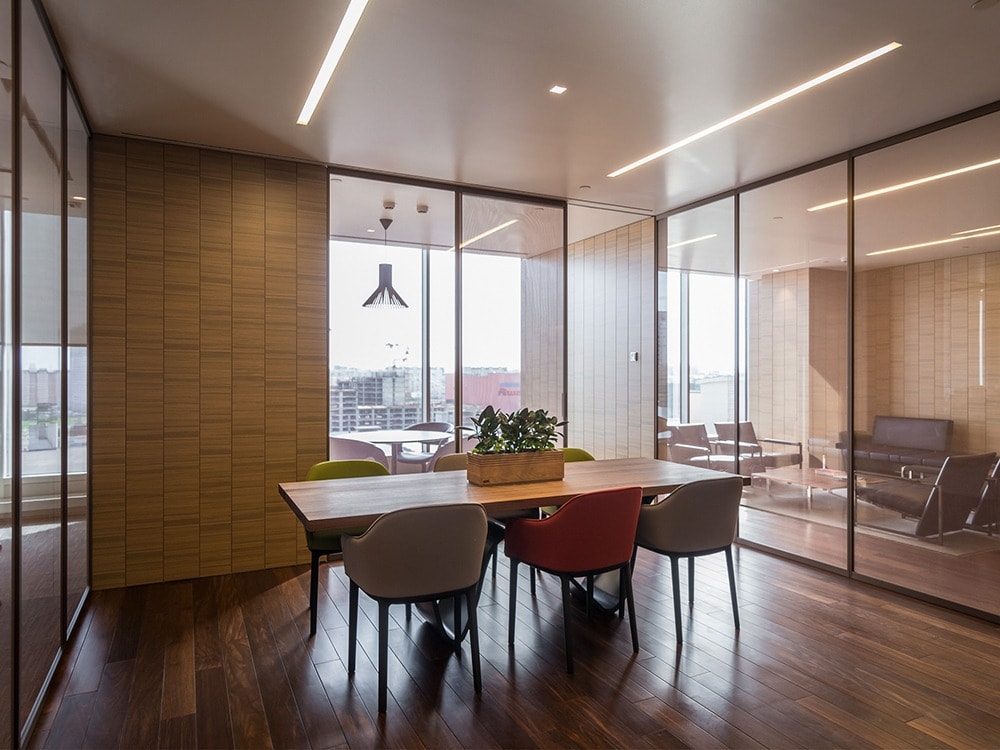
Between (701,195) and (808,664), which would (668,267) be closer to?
(701,195)

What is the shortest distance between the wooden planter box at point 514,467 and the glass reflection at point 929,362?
7.35 ft

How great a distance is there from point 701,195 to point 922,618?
3.52 metres

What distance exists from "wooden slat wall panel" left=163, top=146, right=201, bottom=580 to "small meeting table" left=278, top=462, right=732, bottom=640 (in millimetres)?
1332

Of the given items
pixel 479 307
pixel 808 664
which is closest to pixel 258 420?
pixel 479 307

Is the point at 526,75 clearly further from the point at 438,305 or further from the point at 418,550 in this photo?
the point at 418,550

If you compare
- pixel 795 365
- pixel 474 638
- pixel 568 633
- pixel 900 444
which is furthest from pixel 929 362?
pixel 474 638

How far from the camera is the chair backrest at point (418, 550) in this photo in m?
2.41

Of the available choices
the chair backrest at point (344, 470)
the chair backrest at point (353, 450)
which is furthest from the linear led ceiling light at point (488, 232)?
the chair backrest at point (344, 470)

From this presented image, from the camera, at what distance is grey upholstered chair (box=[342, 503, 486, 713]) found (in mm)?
2408

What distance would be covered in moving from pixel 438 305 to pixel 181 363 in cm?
189

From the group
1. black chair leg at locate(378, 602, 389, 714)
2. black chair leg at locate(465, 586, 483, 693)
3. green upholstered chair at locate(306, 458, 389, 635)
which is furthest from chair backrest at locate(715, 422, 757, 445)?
black chair leg at locate(378, 602, 389, 714)

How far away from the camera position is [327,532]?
328 centimetres

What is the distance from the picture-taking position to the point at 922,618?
3.49 metres

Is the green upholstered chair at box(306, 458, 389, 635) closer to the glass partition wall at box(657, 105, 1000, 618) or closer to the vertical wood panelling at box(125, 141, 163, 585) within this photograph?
the vertical wood panelling at box(125, 141, 163, 585)
